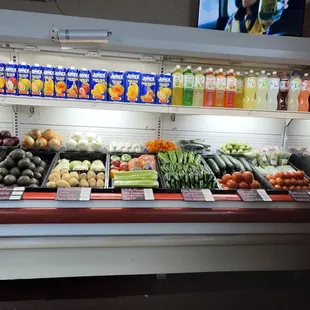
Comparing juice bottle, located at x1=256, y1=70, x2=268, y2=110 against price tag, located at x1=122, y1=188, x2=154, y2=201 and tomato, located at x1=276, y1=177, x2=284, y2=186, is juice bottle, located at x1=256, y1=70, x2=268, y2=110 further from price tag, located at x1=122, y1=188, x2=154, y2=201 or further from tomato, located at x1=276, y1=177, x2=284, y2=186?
price tag, located at x1=122, y1=188, x2=154, y2=201

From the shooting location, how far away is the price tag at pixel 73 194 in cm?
205

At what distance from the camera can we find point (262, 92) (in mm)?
2664

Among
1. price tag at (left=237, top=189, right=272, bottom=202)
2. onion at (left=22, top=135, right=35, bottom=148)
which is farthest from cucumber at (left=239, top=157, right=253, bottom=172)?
onion at (left=22, top=135, right=35, bottom=148)

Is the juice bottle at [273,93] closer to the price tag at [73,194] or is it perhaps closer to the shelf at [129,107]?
the shelf at [129,107]

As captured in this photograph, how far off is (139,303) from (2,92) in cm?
189

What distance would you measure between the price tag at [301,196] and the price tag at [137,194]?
1.10m

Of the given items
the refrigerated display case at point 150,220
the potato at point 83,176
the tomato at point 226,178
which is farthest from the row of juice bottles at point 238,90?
the potato at point 83,176

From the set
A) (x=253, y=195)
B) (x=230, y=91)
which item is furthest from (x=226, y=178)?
(x=230, y=91)

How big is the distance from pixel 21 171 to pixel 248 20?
2.45 meters

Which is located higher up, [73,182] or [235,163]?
[235,163]

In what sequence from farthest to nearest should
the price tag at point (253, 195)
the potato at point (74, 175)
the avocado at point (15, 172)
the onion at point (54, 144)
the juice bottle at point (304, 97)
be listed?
the onion at point (54, 144) < the juice bottle at point (304, 97) < the potato at point (74, 175) < the avocado at point (15, 172) < the price tag at point (253, 195)

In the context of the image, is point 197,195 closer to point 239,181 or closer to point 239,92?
point 239,181

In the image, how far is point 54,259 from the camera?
2156mm

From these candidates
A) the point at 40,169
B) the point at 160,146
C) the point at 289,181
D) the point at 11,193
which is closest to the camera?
the point at 11,193
